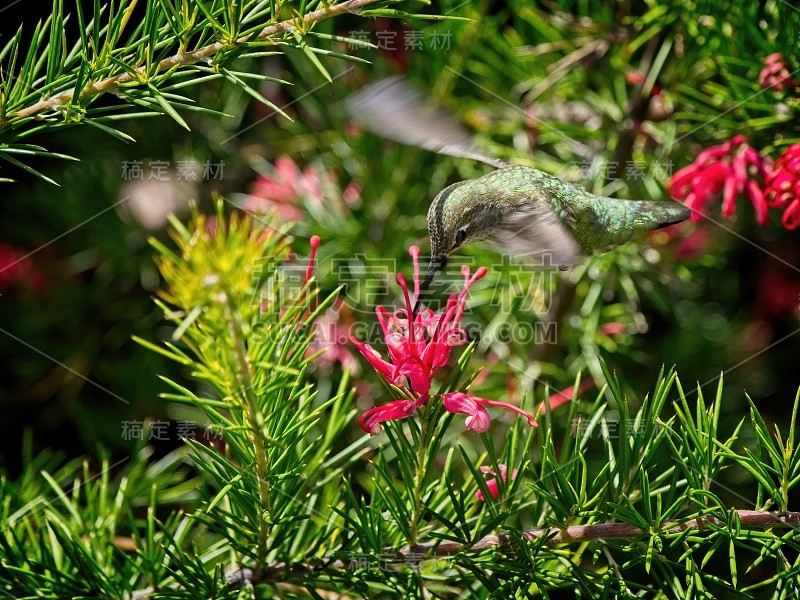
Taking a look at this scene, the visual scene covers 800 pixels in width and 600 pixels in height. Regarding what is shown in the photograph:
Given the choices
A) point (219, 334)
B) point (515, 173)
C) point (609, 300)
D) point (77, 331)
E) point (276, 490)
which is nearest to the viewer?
point (219, 334)

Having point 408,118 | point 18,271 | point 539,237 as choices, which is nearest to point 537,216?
point 539,237

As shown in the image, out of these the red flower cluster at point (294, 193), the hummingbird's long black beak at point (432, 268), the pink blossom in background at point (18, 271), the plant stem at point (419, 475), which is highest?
the red flower cluster at point (294, 193)

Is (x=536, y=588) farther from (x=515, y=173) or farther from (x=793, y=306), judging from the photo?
(x=793, y=306)

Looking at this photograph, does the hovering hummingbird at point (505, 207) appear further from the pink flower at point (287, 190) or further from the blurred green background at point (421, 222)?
the pink flower at point (287, 190)

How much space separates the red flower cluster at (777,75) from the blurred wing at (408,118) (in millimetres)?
339

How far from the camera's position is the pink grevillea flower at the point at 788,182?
0.89 meters

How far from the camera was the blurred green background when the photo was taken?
1215 millimetres

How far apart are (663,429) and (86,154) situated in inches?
44.0

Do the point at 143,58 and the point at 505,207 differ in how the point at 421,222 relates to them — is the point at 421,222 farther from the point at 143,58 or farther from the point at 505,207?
the point at 143,58

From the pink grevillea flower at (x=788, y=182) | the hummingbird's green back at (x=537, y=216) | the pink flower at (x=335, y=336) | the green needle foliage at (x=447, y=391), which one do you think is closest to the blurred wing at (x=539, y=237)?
the hummingbird's green back at (x=537, y=216)

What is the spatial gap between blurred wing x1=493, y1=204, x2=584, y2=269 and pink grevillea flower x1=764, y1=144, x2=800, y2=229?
23 centimetres

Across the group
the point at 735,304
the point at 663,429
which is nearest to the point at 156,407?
the point at 663,429

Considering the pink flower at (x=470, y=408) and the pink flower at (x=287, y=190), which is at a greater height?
the pink flower at (x=287, y=190)

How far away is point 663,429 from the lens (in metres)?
0.66
